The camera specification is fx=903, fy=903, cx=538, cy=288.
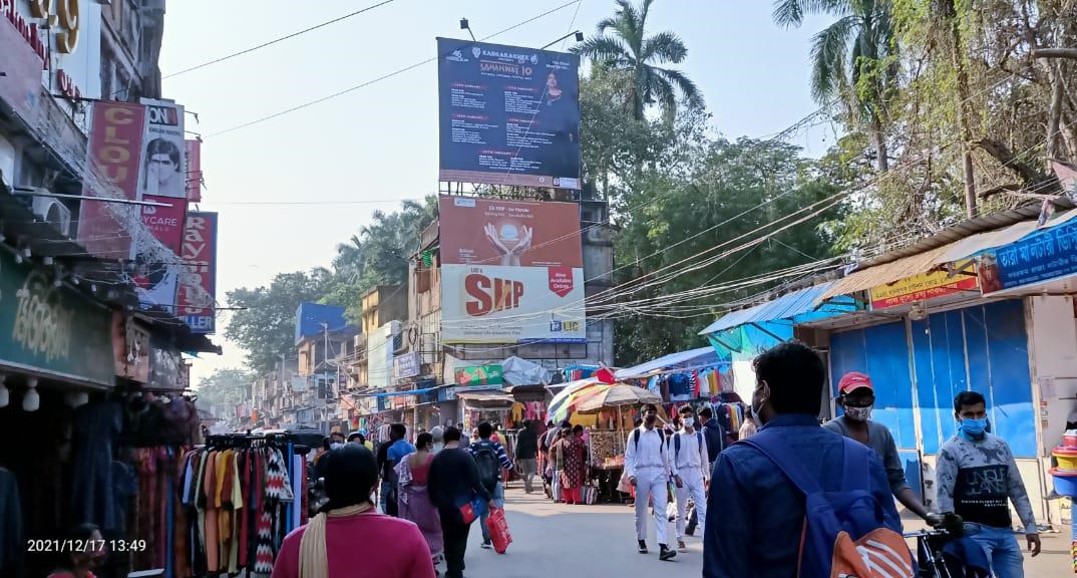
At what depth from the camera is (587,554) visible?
Answer: 11.2 m

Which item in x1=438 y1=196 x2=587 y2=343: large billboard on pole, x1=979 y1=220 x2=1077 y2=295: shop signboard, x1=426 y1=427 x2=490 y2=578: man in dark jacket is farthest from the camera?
x1=438 y1=196 x2=587 y2=343: large billboard on pole

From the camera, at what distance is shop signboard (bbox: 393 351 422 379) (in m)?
38.5

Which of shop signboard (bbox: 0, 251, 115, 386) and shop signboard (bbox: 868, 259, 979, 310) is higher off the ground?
shop signboard (bbox: 868, 259, 979, 310)

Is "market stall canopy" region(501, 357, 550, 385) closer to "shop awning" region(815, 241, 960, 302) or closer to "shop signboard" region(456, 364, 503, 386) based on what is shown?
"shop signboard" region(456, 364, 503, 386)

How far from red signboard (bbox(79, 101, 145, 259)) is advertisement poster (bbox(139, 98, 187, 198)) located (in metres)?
1.80

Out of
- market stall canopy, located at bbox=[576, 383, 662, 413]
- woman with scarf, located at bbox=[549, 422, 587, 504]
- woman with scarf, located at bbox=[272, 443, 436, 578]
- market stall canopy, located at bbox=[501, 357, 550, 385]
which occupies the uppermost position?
market stall canopy, located at bbox=[501, 357, 550, 385]

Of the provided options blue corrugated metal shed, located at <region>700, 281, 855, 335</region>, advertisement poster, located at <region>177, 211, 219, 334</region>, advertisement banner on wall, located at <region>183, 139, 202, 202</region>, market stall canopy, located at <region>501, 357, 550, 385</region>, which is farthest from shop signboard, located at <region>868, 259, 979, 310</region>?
market stall canopy, located at <region>501, 357, 550, 385</region>

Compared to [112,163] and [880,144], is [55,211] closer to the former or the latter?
[112,163]

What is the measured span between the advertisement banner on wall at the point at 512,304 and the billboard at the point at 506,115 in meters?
3.65

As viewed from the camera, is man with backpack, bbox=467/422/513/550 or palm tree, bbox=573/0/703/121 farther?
palm tree, bbox=573/0/703/121

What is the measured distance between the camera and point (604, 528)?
45.6ft

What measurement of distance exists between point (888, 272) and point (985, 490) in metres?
7.06

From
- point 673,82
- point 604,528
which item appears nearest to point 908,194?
point 604,528
